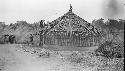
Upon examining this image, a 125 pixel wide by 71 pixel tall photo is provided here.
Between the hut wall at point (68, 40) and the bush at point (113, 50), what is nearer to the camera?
the bush at point (113, 50)

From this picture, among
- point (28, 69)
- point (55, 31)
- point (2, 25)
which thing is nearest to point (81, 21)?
point (55, 31)

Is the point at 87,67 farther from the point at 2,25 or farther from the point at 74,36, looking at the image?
the point at 2,25

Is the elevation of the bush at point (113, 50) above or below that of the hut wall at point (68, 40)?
below

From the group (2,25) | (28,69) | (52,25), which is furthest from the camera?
(2,25)

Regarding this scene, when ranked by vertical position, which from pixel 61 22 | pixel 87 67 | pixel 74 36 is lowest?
pixel 87 67

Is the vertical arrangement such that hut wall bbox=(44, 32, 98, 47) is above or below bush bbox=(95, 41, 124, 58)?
above

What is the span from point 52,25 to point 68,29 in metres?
2.36

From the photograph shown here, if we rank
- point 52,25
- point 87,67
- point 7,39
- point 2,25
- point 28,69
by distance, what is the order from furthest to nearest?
point 2,25 < point 7,39 < point 52,25 < point 87,67 < point 28,69

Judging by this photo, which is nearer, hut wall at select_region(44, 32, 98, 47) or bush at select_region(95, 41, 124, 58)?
bush at select_region(95, 41, 124, 58)

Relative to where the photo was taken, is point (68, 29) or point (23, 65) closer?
point (23, 65)

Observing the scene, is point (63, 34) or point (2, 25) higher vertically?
point (2, 25)

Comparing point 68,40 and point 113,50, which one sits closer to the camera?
point 113,50

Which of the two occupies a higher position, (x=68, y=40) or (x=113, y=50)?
(x=68, y=40)

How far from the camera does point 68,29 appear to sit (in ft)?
96.8
